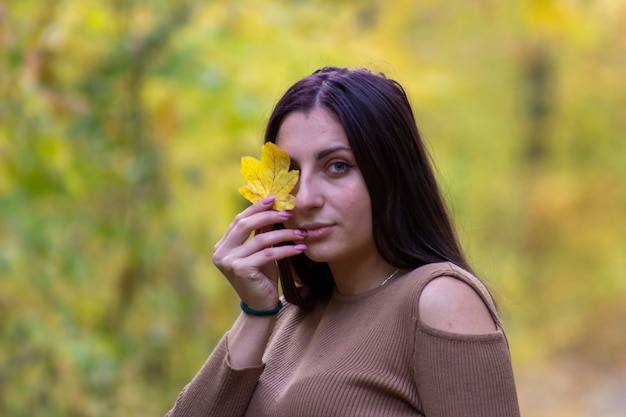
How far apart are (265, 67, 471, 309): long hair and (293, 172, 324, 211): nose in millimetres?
101

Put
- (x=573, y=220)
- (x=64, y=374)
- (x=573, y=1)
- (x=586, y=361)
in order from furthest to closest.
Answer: (x=586, y=361) < (x=573, y=220) < (x=573, y=1) < (x=64, y=374)

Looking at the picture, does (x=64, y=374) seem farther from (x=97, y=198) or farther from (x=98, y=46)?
(x=98, y=46)

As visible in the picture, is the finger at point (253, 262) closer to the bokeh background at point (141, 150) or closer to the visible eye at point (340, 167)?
the visible eye at point (340, 167)

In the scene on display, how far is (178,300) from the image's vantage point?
5258mm

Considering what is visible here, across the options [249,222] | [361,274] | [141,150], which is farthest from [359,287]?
[141,150]

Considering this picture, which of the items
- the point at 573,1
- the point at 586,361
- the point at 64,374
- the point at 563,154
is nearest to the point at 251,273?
the point at 64,374

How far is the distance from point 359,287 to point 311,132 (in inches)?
14.1

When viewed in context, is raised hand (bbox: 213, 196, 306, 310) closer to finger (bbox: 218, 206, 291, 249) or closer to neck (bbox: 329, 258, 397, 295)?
finger (bbox: 218, 206, 291, 249)

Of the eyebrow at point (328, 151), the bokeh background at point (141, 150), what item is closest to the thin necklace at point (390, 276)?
the eyebrow at point (328, 151)

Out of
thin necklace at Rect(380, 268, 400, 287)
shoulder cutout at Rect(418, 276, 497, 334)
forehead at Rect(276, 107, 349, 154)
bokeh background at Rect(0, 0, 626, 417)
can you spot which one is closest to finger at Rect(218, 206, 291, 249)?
forehead at Rect(276, 107, 349, 154)

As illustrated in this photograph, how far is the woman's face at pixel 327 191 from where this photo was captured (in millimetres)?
1908

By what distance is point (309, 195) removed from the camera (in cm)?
191

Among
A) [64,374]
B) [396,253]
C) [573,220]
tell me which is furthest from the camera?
[573,220]

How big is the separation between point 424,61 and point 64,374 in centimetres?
324
